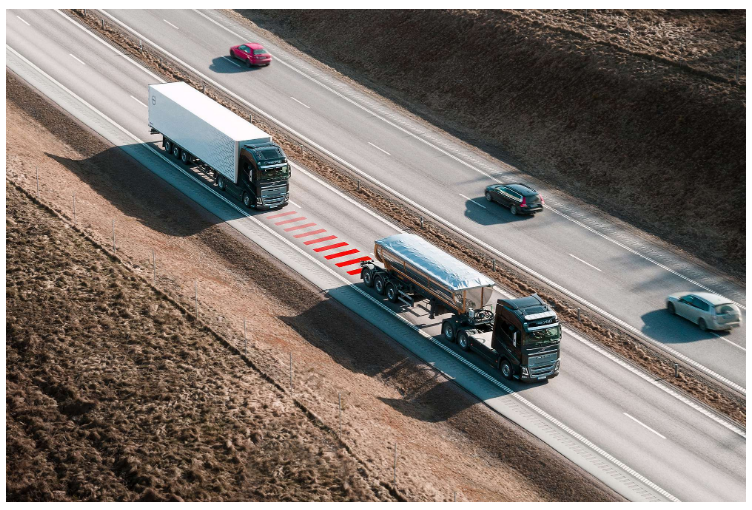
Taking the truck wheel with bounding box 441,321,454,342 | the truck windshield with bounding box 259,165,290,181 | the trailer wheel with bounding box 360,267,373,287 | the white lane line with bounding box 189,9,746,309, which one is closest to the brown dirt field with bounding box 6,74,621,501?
the truck wheel with bounding box 441,321,454,342

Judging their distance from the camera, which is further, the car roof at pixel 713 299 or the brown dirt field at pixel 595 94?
the brown dirt field at pixel 595 94

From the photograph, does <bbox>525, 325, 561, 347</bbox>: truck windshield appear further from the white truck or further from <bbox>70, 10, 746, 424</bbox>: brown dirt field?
the white truck

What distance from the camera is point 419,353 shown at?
130 feet

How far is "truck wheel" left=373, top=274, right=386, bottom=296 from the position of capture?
4331cm

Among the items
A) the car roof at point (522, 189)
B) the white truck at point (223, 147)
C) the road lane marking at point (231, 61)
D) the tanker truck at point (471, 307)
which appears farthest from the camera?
the road lane marking at point (231, 61)

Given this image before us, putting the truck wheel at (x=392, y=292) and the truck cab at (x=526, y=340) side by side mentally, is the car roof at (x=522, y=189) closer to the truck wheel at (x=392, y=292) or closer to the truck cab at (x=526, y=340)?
the truck wheel at (x=392, y=292)

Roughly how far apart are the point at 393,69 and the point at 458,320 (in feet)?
120

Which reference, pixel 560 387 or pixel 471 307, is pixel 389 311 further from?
pixel 560 387

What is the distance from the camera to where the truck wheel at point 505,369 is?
37812 millimetres

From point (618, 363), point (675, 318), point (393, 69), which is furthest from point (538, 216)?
point (393, 69)

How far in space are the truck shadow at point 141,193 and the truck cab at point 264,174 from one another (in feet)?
5.30

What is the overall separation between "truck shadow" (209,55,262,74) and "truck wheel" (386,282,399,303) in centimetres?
3420

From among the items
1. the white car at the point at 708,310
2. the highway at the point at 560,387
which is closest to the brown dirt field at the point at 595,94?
the white car at the point at 708,310
